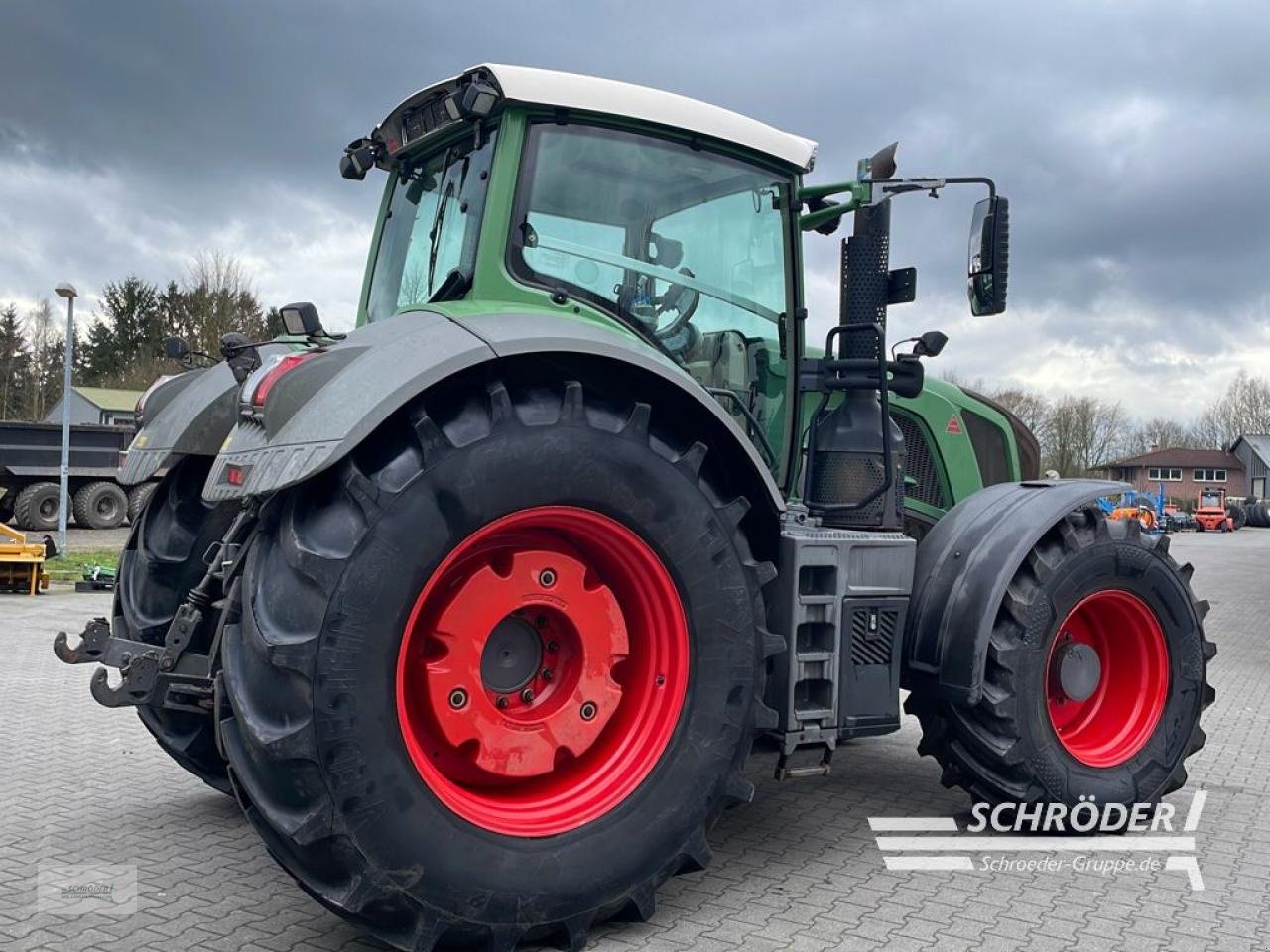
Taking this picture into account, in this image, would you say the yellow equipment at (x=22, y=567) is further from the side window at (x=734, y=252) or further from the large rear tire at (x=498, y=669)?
the large rear tire at (x=498, y=669)

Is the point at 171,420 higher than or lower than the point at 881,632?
higher

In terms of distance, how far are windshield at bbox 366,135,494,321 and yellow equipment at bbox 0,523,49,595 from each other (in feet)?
34.3

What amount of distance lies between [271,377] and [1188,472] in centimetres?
9329

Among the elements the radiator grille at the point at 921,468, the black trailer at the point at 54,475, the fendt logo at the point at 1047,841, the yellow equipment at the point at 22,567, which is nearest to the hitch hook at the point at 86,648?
the fendt logo at the point at 1047,841

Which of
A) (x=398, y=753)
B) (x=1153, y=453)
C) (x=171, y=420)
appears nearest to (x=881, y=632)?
(x=398, y=753)

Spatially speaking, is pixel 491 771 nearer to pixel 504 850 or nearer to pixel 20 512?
pixel 504 850

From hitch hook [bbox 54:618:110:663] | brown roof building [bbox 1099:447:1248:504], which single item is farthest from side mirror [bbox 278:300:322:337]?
brown roof building [bbox 1099:447:1248:504]

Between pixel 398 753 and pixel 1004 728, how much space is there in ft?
7.93

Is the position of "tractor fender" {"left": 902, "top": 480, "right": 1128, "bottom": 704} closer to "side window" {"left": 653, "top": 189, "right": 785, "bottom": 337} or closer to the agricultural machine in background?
"side window" {"left": 653, "top": 189, "right": 785, "bottom": 337}

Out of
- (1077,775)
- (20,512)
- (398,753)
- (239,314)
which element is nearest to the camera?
(398,753)

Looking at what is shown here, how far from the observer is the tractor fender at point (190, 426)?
15.0 feet

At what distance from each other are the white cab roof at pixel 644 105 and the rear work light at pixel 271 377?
1.17 metres

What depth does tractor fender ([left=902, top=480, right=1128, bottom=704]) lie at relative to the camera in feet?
14.2

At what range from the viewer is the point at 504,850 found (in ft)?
10.6
